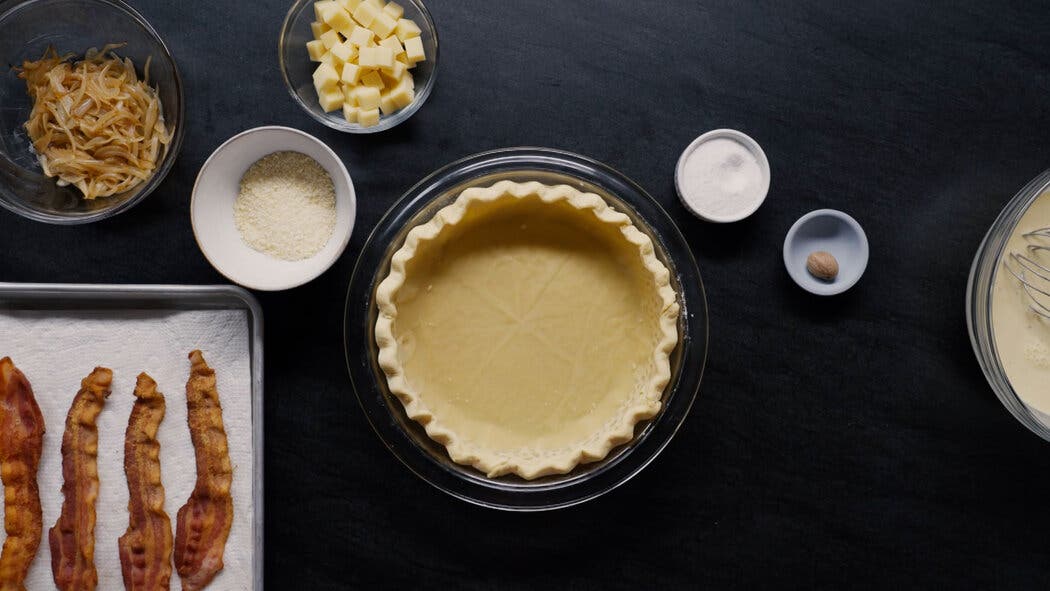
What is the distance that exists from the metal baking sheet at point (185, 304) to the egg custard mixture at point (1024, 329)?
1.81m

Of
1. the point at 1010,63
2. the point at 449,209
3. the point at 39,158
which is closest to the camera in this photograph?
the point at 449,209

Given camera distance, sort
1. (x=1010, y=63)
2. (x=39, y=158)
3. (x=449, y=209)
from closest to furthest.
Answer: (x=449, y=209) < (x=39, y=158) < (x=1010, y=63)

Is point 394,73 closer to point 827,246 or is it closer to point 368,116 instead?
point 368,116

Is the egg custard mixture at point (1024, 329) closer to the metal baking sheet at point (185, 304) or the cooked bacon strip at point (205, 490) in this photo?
the metal baking sheet at point (185, 304)

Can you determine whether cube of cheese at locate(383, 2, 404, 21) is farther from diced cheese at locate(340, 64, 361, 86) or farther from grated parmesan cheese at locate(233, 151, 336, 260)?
grated parmesan cheese at locate(233, 151, 336, 260)

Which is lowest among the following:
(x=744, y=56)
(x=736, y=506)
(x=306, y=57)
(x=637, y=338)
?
(x=736, y=506)

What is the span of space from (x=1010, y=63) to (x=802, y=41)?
54 centimetres

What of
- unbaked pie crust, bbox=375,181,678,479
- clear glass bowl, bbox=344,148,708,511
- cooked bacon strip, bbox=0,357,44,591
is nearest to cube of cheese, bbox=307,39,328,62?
clear glass bowl, bbox=344,148,708,511

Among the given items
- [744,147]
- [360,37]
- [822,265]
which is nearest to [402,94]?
[360,37]

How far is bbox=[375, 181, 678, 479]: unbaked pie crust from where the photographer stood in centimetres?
178

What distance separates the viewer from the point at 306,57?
73.8 inches

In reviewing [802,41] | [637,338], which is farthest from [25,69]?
[802,41]

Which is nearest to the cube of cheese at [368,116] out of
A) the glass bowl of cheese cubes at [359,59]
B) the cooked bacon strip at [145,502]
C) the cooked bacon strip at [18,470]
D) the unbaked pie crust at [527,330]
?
the glass bowl of cheese cubes at [359,59]

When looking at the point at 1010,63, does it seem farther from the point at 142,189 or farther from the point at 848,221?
the point at 142,189
